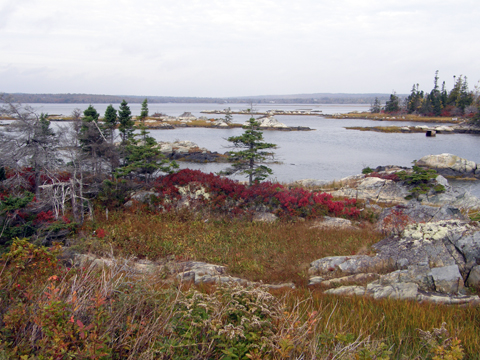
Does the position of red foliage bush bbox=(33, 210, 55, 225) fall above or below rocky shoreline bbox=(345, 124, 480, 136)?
below

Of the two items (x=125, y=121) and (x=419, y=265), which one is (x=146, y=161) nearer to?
(x=125, y=121)

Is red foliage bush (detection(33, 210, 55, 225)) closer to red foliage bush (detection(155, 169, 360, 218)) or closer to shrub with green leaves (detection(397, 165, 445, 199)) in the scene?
red foliage bush (detection(155, 169, 360, 218))

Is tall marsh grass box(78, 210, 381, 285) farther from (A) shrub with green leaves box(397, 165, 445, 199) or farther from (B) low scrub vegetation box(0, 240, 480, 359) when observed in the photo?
(A) shrub with green leaves box(397, 165, 445, 199)

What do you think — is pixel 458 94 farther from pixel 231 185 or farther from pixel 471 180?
pixel 231 185

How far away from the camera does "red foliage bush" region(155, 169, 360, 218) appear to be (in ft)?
41.2

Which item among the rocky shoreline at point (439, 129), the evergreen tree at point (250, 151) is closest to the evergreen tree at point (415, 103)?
the rocky shoreline at point (439, 129)

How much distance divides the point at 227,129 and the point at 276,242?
65041 millimetres

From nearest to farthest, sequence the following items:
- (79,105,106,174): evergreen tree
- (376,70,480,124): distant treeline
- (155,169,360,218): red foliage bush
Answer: (155,169,360,218): red foliage bush < (79,105,106,174): evergreen tree < (376,70,480,124): distant treeline

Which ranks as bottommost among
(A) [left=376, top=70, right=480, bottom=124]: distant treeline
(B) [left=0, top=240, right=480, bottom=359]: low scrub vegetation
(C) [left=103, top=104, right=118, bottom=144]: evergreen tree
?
(B) [left=0, top=240, right=480, bottom=359]: low scrub vegetation

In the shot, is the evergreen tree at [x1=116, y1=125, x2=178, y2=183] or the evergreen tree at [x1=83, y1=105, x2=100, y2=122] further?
the evergreen tree at [x1=83, y1=105, x2=100, y2=122]

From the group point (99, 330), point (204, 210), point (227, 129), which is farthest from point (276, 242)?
point (227, 129)

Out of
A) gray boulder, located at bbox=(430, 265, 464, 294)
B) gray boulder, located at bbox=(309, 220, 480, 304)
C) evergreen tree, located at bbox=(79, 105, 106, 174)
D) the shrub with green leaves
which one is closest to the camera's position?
gray boulder, located at bbox=(309, 220, 480, 304)

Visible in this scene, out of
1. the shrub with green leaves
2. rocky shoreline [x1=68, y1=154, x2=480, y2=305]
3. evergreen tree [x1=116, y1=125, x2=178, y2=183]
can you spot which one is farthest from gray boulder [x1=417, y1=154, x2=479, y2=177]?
evergreen tree [x1=116, y1=125, x2=178, y2=183]

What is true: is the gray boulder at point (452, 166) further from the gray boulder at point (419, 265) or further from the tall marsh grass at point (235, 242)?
the gray boulder at point (419, 265)
